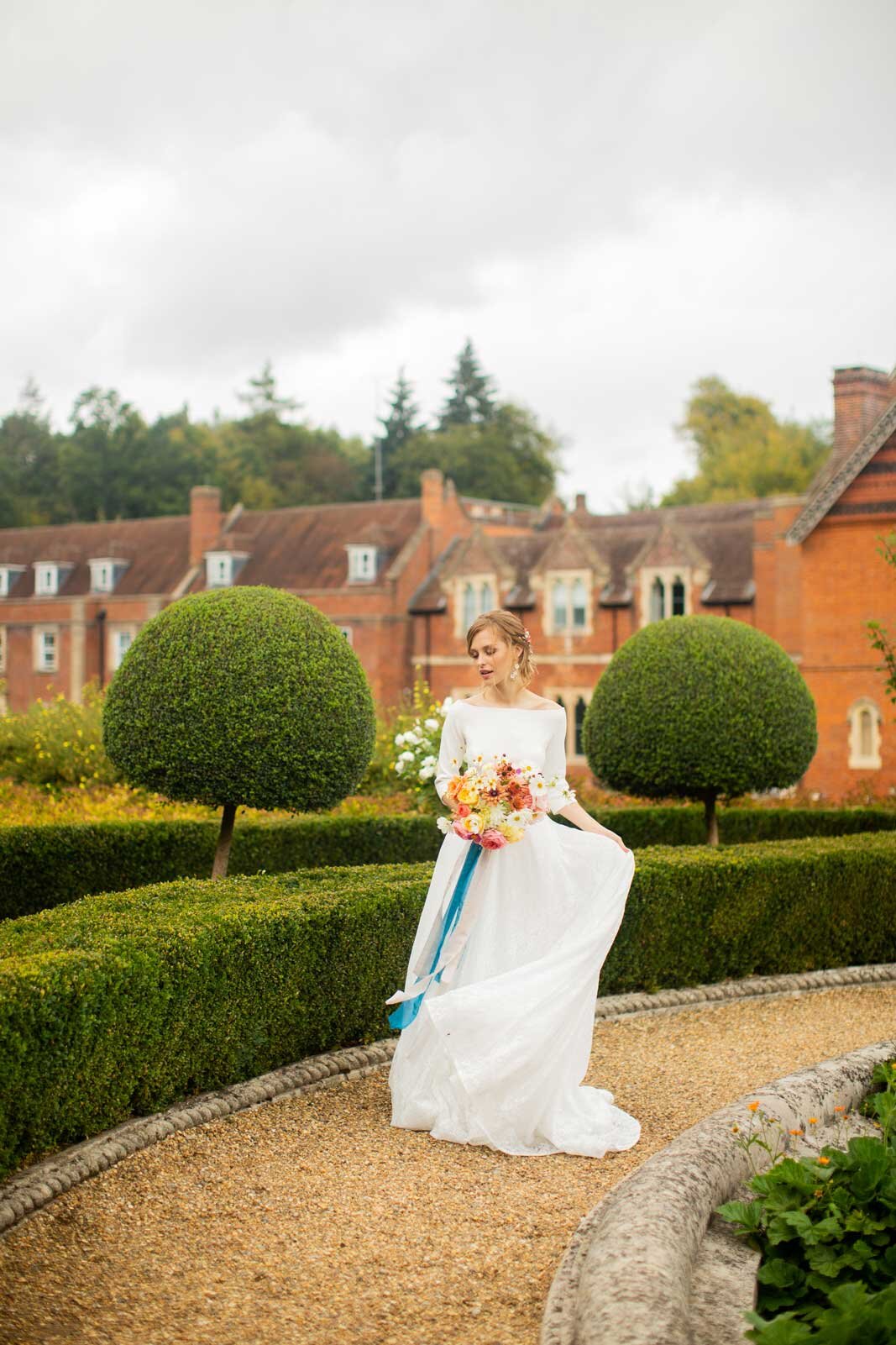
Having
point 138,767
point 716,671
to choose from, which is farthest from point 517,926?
point 716,671

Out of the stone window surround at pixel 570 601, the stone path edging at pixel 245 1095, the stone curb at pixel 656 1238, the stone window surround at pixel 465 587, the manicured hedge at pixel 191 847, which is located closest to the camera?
the stone curb at pixel 656 1238

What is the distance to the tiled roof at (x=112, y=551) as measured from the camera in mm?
49656

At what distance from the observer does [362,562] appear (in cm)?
4444

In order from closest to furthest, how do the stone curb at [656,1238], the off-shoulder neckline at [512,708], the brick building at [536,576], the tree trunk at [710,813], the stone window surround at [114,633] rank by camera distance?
the stone curb at [656,1238]
the off-shoulder neckline at [512,708]
the tree trunk at [710,813]
the brick building at [536,576]
the stone window surround at [114,633]

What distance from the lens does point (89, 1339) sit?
3.96 metres

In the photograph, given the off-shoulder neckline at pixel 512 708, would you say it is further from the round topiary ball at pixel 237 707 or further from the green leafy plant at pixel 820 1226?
the round topiary ball at pixel 237 707

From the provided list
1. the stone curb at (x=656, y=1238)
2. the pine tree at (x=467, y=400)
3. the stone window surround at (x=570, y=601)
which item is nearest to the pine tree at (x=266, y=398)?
the pine tree at (x=467, y=400)

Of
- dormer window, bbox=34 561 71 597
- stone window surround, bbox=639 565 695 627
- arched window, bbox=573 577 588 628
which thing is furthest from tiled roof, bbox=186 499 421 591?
stone window surround, bbox=639 565 695 627

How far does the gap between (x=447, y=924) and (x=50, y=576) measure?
159 feet

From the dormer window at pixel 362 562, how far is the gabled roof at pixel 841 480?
17.3m

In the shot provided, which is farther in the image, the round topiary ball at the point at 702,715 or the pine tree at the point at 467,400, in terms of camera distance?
the pine tree at the point at 467,400

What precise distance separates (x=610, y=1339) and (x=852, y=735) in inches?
1076

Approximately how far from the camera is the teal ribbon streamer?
6086 millimetres

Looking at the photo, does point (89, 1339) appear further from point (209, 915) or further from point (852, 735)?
point (852, 735)
